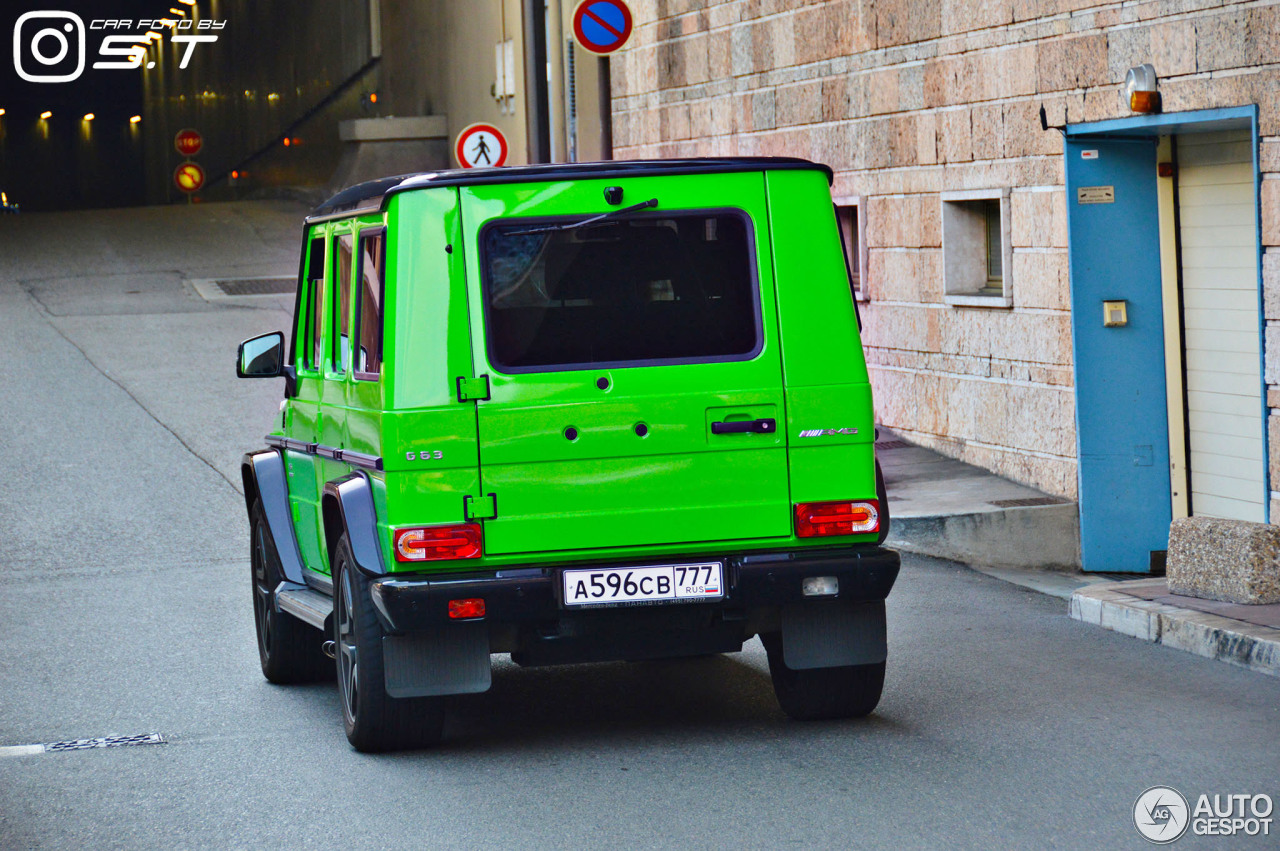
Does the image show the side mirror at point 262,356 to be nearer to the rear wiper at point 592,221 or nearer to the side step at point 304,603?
the side step at point 304,603

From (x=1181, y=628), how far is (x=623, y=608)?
3.23 m

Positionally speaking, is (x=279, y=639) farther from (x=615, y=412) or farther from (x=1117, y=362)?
(x=1117, y=362)

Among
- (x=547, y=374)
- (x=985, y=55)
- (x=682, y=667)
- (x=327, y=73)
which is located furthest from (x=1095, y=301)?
(x=327, y=73)

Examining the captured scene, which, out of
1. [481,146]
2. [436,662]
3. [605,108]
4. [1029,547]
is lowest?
[1029,547]

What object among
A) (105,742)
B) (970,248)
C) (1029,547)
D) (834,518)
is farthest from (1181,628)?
(970,248)

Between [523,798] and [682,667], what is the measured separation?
2.47m

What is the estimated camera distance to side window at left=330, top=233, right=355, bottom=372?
279 inches

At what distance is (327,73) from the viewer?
1590 inches

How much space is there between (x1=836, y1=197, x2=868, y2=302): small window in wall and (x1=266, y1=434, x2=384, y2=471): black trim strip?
6849mm

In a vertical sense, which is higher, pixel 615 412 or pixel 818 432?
pixel 615 412

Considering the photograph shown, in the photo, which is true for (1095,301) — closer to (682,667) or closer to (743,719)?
(682,667)

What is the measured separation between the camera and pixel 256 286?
2464 cm

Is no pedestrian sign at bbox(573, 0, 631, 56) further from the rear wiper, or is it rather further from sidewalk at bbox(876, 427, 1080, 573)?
the rear wiper

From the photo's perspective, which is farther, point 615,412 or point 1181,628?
point 1181,628
